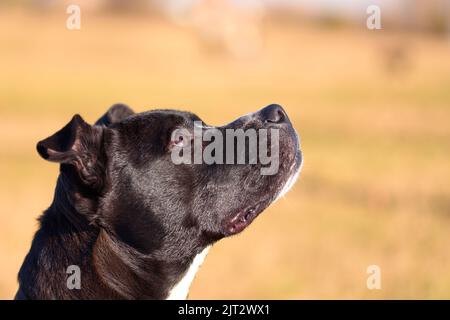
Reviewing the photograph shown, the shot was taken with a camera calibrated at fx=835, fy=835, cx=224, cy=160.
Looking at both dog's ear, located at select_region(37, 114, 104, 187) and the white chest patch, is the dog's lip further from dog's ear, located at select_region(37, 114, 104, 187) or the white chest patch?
dog's ear, located at select_region(37, 114, 104, 187)

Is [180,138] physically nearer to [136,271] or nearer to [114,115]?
[114,115]

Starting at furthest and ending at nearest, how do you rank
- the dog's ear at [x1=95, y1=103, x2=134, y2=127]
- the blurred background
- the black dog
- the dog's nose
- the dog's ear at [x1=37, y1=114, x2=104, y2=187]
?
the blurred background
the dog's ear at [x1=95, y1=103, x2=134, y2=127]
the dog's nose
the black dog
the dog's ear at [x1=37, y1=114, x2=104, y2=187]

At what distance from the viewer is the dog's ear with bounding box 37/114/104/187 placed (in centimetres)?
400

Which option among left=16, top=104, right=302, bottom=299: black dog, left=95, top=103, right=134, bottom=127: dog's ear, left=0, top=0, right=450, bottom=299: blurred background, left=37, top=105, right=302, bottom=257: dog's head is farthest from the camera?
left=0, top=0, right=450, bottom=299: blurred background

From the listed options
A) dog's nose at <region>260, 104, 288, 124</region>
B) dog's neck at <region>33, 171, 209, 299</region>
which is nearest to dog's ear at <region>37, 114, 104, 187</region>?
dog's neck at <region>33, 171, 209, 299</region>

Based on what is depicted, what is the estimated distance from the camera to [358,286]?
8.38 m

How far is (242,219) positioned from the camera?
4.68 meters

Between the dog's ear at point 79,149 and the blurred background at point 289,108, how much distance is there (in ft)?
8.24

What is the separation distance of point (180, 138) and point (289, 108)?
22327mm

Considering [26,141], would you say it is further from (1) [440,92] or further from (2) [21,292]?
(2) [21,292]

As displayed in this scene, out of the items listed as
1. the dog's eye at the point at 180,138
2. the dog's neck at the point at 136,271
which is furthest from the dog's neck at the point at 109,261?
the dog's eye at the point at 180,138

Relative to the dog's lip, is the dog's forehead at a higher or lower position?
higher

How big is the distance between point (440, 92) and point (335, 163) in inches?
558
